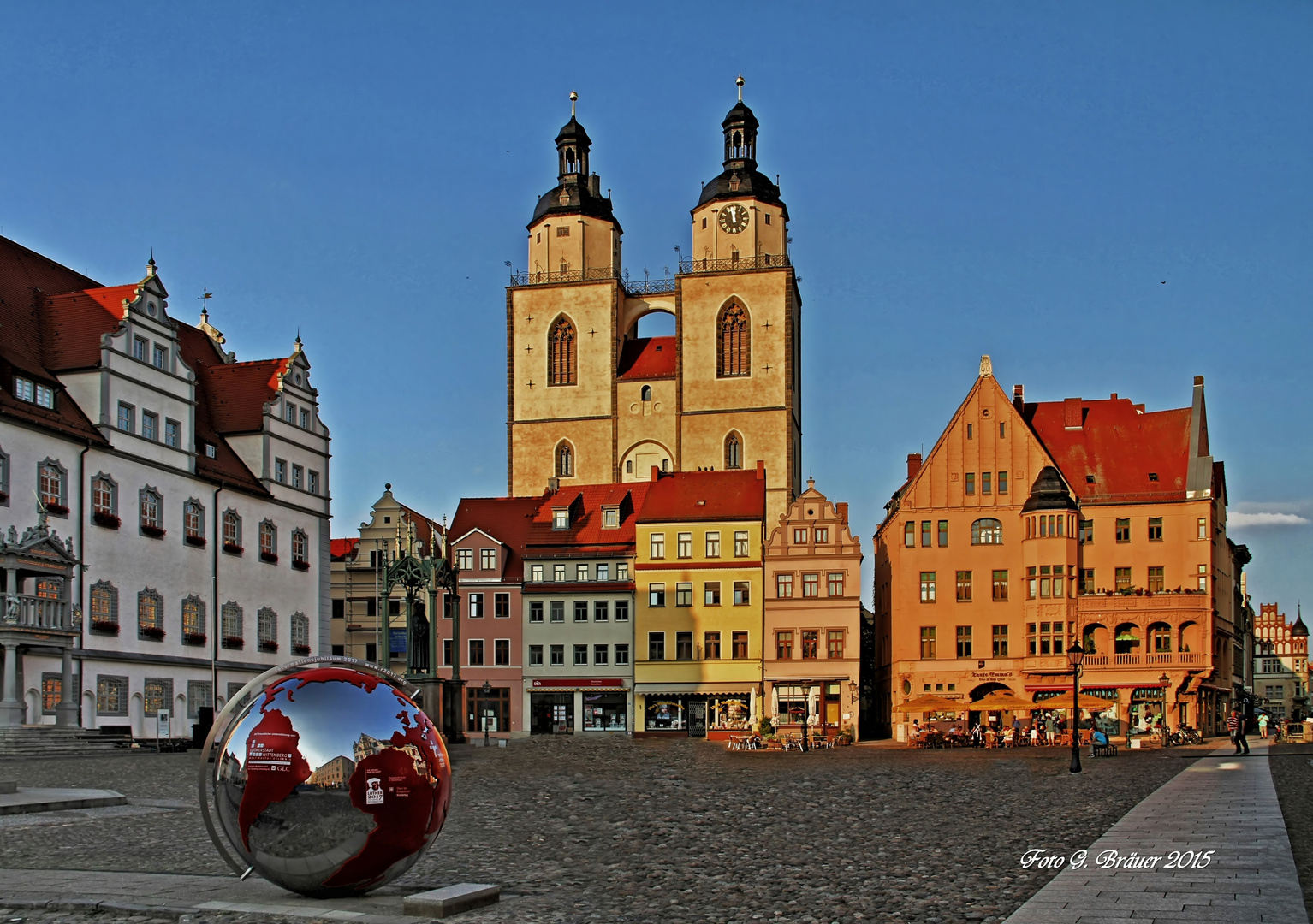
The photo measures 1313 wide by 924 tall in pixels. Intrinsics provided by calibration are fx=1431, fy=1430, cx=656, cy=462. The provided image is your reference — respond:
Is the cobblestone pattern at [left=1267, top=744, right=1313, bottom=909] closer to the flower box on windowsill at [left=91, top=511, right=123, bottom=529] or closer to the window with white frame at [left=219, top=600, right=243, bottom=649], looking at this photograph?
the flower box on windowsill at [left=91, top=511, right=123, bottom=529]

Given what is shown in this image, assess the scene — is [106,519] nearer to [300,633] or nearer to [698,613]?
[300,633]

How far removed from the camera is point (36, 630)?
44750mm

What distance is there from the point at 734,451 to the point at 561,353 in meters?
13.9

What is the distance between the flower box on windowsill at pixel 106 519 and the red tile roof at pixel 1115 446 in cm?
4333

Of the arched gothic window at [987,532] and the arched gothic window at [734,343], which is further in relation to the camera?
the arched gothic window at [734,343]

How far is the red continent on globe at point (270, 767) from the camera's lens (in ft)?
35.2

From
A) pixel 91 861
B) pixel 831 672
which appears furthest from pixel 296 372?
Answer: pixel 91 861

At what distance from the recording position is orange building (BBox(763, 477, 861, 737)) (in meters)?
67.8

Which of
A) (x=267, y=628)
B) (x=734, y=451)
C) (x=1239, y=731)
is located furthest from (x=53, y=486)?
(x=734, y=451)

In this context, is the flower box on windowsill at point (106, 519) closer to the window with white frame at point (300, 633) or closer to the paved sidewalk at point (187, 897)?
the window with white frame at point (300, 633)

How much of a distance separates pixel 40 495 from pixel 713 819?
35.2 meters

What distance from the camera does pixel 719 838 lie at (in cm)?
1744

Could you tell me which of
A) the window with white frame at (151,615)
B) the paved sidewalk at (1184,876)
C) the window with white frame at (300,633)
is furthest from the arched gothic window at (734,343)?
the paved sidewalk at (1184,876)

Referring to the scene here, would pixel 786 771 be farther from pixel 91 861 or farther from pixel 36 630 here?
pixel 36 630
